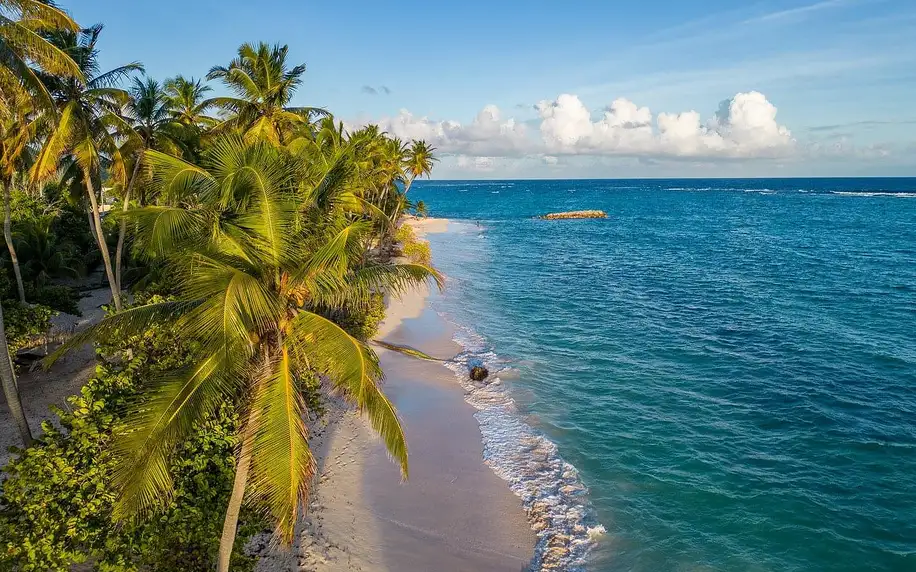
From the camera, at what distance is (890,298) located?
32406 millimetres

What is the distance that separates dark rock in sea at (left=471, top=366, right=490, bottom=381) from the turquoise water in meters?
0.84

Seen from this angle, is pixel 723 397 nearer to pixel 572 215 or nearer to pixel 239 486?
pixel 239 486

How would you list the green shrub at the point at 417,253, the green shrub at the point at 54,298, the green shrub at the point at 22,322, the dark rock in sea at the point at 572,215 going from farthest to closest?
1. the dark rock in sea at the point at 572,215
2. the green shrub at the point at 417,253
3. the green shrub at the point at 54,298
4. the green shrub at the point at 22,322

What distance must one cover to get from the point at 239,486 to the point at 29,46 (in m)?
9.48

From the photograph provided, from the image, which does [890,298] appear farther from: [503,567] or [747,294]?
[503,567]

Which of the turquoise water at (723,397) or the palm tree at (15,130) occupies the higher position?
the palm tree at (15,130)

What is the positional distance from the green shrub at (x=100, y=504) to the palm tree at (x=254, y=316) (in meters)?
1.19

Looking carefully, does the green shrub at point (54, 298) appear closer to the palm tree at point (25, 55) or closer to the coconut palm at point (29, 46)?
the palm tree at point (25, 55)

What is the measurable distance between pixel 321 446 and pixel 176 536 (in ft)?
22.1

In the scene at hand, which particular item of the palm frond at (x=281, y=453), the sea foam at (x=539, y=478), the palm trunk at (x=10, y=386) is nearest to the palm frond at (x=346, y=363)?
the palm frond at (x=281, y=453)

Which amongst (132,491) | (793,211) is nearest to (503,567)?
(132,491)

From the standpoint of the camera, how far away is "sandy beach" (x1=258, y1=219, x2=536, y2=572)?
1109 centimetres

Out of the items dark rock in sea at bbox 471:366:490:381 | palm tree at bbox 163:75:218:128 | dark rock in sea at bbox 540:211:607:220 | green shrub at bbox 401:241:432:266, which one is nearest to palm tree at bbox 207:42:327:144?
palm tree at bbox 163:75:218:128

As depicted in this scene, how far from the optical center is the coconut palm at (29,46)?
9.81m
